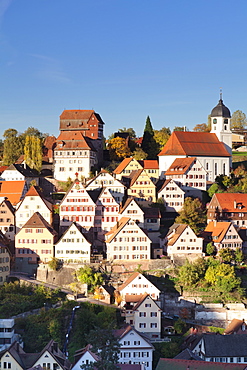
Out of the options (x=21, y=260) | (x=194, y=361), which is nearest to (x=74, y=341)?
(x=194, y=361)

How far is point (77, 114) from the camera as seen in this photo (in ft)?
344

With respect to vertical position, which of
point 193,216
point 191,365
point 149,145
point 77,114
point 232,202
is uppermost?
point 77,114

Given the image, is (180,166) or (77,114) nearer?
(180,166)

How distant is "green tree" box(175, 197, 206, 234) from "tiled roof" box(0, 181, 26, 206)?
766 inches

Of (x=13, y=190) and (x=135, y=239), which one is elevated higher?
(x=13, y=190)

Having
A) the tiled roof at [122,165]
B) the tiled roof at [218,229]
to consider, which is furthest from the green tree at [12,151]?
the tiled roof at [218,229]

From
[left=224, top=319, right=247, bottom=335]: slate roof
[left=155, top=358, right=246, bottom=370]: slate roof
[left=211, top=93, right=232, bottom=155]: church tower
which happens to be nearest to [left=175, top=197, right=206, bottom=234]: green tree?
[left=224, top=319, right=247, bottom=335]: slate roof

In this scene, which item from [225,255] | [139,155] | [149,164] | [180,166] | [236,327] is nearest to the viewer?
[236,327]

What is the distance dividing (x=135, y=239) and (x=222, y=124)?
33264 millimetres

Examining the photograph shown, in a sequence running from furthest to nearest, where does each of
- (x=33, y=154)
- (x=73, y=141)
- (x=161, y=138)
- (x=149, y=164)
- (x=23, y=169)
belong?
(x=161, y=138), (x=33, y=154), (x=73, y=141), (x=23, y=169), (x=149, y=164)

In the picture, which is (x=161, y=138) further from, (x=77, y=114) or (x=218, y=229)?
(x=218, y=229)

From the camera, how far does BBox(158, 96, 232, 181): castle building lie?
98062 millimetres

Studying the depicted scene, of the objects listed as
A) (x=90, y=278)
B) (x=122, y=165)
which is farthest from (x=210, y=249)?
(x=122, y=165)

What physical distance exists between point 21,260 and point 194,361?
2521cm
